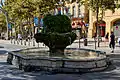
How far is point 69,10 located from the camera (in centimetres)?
6294

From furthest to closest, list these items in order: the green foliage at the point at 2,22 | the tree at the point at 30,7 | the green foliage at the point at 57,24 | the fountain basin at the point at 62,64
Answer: the green foliage at the point at 2,22 → the tree at the point at 30,7 → the green foliage at the point at 57,24 → the fountain basin at the point at 62,64

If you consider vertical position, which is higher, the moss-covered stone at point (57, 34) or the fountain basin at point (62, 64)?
the moss-covered stone at point (57, 34)

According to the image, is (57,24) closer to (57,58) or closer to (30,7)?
(57,58)

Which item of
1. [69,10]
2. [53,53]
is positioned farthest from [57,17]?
[69,10]

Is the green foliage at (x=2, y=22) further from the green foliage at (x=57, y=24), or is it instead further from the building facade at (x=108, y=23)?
the green foliage at (x=57, y=24)

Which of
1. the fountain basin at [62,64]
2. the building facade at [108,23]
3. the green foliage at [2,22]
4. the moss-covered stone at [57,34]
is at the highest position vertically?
the green foliage at [2,22]

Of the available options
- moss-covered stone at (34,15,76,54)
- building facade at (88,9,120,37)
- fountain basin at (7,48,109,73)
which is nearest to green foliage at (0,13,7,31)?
building facade at (88,9,120,37)

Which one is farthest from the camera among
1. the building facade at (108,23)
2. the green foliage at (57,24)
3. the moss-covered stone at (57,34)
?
the building facade at (108,23)

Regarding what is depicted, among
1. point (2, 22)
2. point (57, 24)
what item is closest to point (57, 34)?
point (57, 24)

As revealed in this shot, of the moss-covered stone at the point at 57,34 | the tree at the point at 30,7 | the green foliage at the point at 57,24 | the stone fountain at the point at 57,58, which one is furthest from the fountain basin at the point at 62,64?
the tree at the point at 30,7

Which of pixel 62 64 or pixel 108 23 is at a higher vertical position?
pixel 108 23

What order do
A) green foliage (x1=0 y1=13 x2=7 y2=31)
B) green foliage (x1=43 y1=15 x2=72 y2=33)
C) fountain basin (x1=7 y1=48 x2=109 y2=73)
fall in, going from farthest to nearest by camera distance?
green foliage (x1=0 y1=13 x2=7 y2=31) → green foliage (x1=43 y1=15 x2=72 y2=33) → fountain basin (x1=7 y1=48 x2=109 y2=73)

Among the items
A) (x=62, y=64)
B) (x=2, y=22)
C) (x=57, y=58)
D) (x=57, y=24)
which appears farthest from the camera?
(x=2, y=22)

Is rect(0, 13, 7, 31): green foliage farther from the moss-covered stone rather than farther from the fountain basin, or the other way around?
the fountain basin
